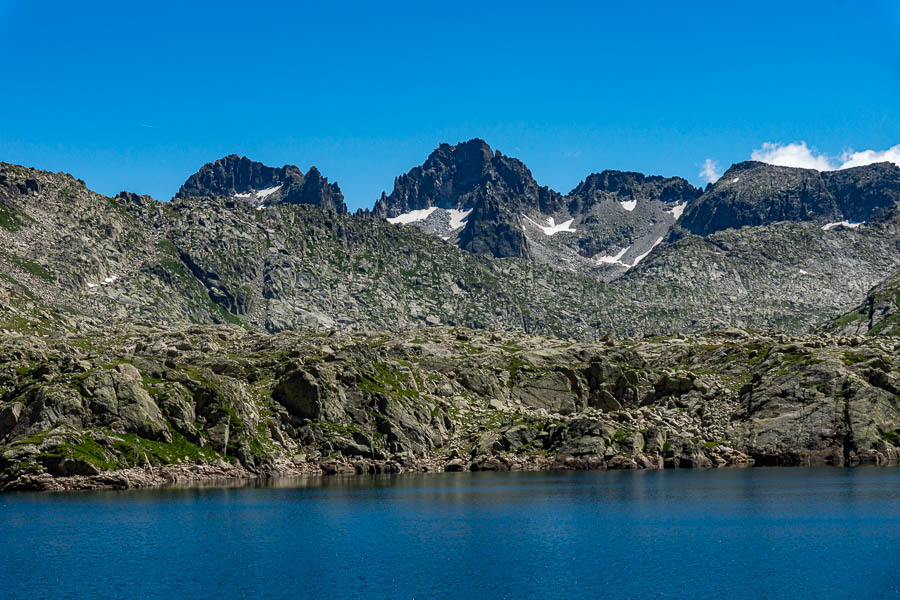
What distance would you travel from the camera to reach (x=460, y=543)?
93938mm

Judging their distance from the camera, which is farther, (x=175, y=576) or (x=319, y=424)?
(x=319, y=424)

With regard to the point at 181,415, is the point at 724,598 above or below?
below

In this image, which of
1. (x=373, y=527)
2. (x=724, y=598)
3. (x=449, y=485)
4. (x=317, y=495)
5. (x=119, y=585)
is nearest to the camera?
(x=724, y=598)

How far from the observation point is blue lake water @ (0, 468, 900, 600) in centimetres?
7331

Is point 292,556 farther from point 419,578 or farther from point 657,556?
→ point 657,556

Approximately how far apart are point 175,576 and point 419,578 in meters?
21.2

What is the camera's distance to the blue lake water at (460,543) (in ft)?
241

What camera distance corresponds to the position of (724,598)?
68625 millimetres

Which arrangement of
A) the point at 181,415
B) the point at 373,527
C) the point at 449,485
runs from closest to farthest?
1. the point at 373,527
2. the point at 449,485
3. the point at 181,415

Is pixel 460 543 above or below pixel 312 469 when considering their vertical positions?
below

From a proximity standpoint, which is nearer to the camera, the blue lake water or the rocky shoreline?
the blue lake water

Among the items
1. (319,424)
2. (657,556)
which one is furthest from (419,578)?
(319,424)

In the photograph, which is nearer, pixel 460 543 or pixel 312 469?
pixel 460 543

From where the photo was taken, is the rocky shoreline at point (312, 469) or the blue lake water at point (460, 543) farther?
the rocky shoreline at point (312, 469)
